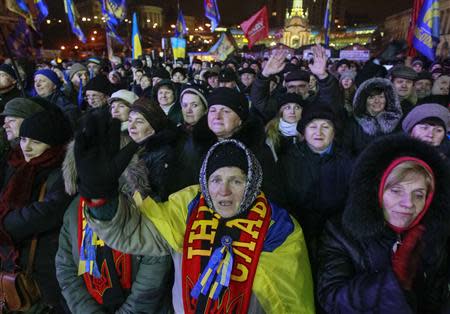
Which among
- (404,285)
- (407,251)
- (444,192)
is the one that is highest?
(444,192)

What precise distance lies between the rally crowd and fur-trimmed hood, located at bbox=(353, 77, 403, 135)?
0.66 meters

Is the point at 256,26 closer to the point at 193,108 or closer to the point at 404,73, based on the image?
the point at 404,73

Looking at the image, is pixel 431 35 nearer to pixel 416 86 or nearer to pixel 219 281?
pixel 416 86

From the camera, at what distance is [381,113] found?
4113 mm

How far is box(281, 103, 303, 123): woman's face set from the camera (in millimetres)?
4008

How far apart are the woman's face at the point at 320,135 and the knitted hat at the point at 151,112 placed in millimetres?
1532

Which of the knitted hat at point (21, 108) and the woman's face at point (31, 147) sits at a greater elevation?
the knitted hat at point (21, 108)

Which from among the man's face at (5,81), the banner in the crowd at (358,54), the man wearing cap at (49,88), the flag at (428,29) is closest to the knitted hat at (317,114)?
the man wearing cap at (49,88)

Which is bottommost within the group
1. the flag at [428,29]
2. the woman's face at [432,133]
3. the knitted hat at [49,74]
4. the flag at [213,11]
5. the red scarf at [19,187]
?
the red scarf at [19,187]

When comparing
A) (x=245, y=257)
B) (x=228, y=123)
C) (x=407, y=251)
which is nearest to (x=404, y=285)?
(x=407, y=251)

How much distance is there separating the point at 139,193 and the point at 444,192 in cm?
190

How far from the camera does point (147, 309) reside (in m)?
2.24

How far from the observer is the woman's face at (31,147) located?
2.56 metres

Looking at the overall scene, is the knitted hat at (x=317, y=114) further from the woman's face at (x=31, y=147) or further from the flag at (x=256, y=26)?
the flag at (x=256, y=26)
